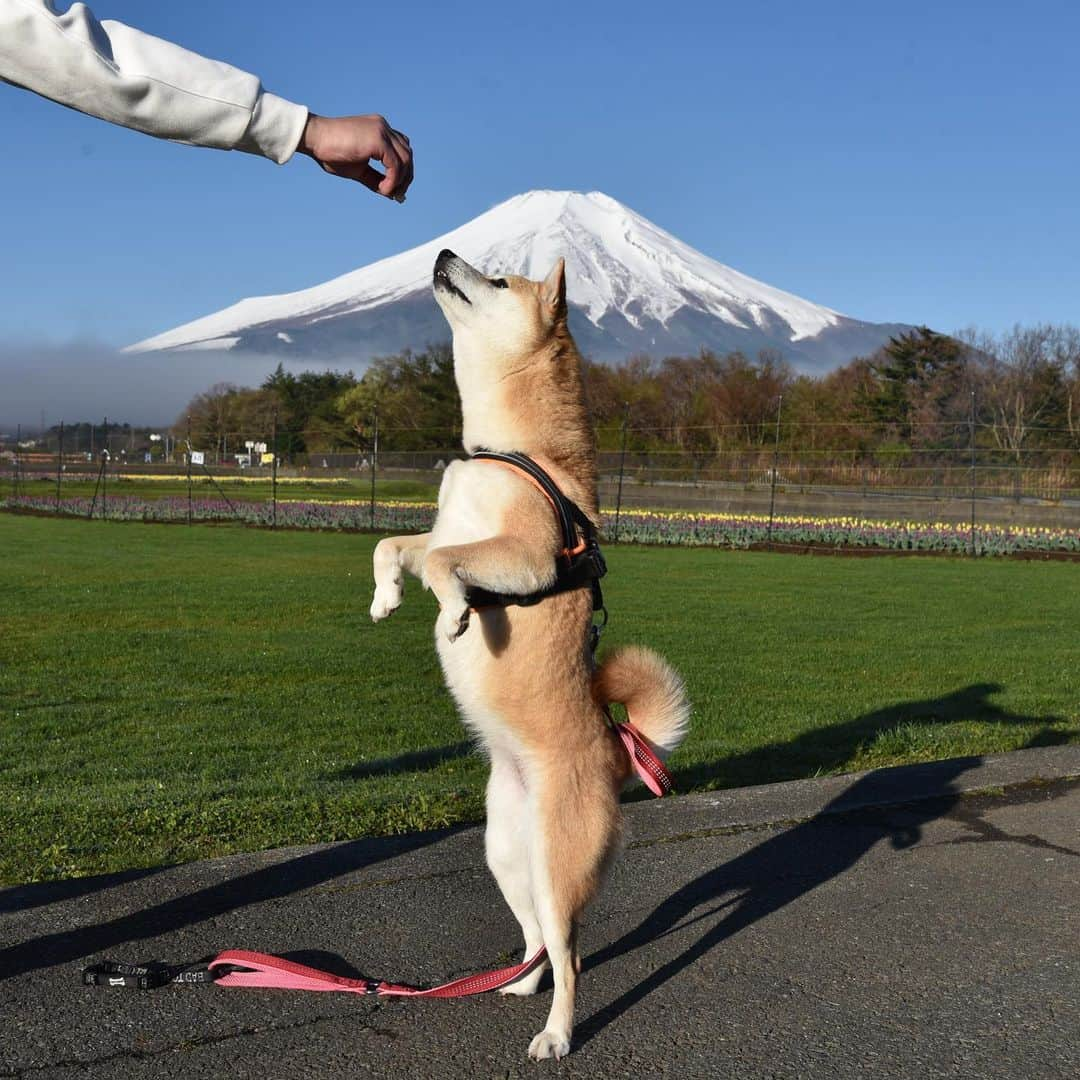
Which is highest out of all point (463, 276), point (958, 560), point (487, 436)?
point (463, 276)

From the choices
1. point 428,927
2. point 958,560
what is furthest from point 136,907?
point 958,560

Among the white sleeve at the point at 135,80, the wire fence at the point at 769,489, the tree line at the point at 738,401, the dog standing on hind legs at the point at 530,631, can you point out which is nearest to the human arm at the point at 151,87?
the white sleeve at the point at 135,80

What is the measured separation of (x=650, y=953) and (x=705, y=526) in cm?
2108

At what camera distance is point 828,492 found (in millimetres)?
29453

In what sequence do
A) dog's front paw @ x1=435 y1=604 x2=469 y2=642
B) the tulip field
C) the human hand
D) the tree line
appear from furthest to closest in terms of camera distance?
the tree line, the tulip field, dog's front paw @ x1=435 y1=604 x2=469 y2=642, the human hand

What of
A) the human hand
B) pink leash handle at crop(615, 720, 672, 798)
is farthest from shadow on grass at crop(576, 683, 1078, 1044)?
the human hand

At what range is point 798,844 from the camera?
4754 millimetres

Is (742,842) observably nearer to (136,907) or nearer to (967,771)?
(967,771)

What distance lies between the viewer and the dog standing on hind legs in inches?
126

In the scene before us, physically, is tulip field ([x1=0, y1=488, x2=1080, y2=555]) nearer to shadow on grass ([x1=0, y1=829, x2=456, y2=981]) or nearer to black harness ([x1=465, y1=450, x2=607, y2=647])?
shadow on grass ([x1=0, y1=829, x2=456, y2=981])

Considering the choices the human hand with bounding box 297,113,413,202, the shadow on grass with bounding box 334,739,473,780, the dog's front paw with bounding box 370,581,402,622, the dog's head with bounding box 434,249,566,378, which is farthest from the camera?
the shadow on grass with bounding box 334,739,473,780

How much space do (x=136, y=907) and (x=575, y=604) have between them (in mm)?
1739

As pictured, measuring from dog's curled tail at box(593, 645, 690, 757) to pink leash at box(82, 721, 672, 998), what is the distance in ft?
2.33

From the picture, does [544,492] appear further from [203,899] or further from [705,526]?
[705,526]
